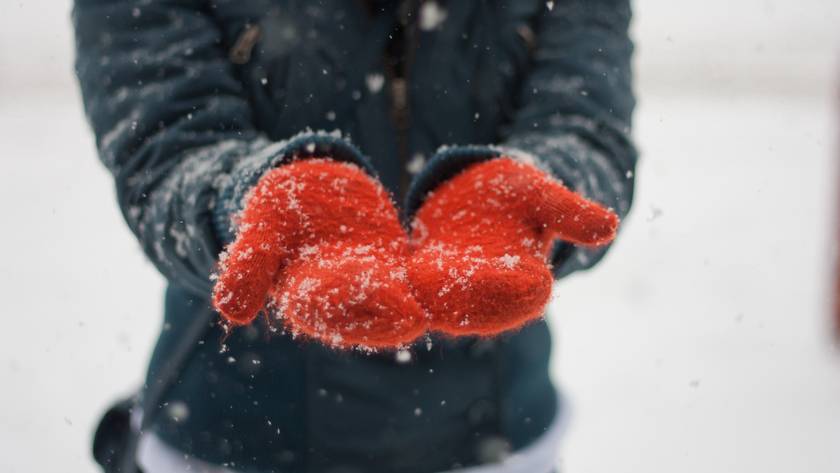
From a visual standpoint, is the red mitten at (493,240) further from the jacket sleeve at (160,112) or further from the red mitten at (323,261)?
the jacket sleeve at (160,112)

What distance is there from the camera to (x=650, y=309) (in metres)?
2.92

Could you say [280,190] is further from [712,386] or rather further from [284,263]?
[712,386]

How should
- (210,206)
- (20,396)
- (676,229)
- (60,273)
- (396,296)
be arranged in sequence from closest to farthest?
1. (396,296)
2. (210,206)
3. (20,396)
4. (60,273)
5. (676,229)

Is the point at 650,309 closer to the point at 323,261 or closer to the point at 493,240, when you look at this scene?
the point at 493,240

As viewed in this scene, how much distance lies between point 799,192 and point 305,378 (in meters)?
4.43

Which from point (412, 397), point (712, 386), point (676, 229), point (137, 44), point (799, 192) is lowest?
point (799, 192)

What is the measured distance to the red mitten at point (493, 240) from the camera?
56 cm

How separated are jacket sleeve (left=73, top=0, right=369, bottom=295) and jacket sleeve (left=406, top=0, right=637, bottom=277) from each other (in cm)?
32

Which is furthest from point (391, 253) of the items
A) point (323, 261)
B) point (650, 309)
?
point (650, 309)

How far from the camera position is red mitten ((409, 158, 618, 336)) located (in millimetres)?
560

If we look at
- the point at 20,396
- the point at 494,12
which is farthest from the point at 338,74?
the point at 20,396

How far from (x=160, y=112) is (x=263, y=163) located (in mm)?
169

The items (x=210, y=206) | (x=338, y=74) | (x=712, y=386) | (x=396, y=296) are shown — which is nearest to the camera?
(x=396, y=296)

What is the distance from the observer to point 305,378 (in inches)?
31.8
